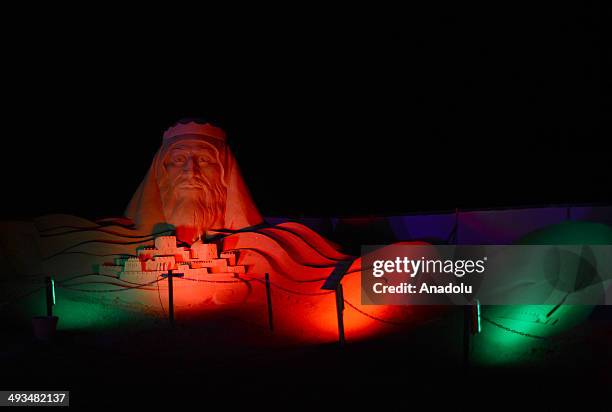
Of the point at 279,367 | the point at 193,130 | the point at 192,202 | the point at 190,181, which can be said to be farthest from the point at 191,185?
the point at 279,367

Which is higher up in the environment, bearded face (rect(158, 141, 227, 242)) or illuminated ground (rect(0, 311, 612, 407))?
bearded face (rect(158, 141, 227, 242))

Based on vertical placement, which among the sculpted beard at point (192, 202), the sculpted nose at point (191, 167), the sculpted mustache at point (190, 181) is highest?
the sculpted nose at point (191, 167)

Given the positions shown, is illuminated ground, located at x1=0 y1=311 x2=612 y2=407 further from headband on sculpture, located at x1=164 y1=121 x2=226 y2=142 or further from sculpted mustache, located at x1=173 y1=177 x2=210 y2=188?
headband on sculpture, located at x1=164 y1=121 x2=226 y2=142

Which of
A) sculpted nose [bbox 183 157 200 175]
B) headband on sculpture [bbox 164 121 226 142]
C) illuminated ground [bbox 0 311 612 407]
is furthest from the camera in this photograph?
headband on sculpture [bbox 164 121 226 142]

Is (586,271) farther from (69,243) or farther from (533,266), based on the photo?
(69,243)

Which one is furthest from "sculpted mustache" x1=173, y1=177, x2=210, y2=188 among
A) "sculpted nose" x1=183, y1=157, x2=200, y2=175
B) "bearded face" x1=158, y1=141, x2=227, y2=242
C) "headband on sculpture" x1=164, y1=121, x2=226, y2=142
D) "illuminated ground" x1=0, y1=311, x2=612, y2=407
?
"illuminated ground" x1=0, y1=311, x2=612, y2=407

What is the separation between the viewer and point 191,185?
9797mm

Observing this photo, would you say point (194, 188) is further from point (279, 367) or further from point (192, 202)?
point (279, 367)

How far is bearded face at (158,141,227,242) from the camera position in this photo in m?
9.83

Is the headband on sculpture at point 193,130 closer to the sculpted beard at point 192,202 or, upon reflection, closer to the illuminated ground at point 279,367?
the sculpted beard at point 192,202

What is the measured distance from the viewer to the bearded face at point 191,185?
32.2ft

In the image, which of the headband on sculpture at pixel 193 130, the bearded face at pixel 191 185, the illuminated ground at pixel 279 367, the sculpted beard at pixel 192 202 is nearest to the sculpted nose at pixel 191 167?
the bearded face at pixel 191 185

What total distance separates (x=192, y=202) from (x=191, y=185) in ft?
1.10

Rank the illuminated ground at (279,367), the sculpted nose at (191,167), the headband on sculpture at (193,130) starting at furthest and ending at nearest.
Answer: the headband on sculpture at (193,130)
the sculpted nose at (191,167)
the illuminated ground at (279,367)
